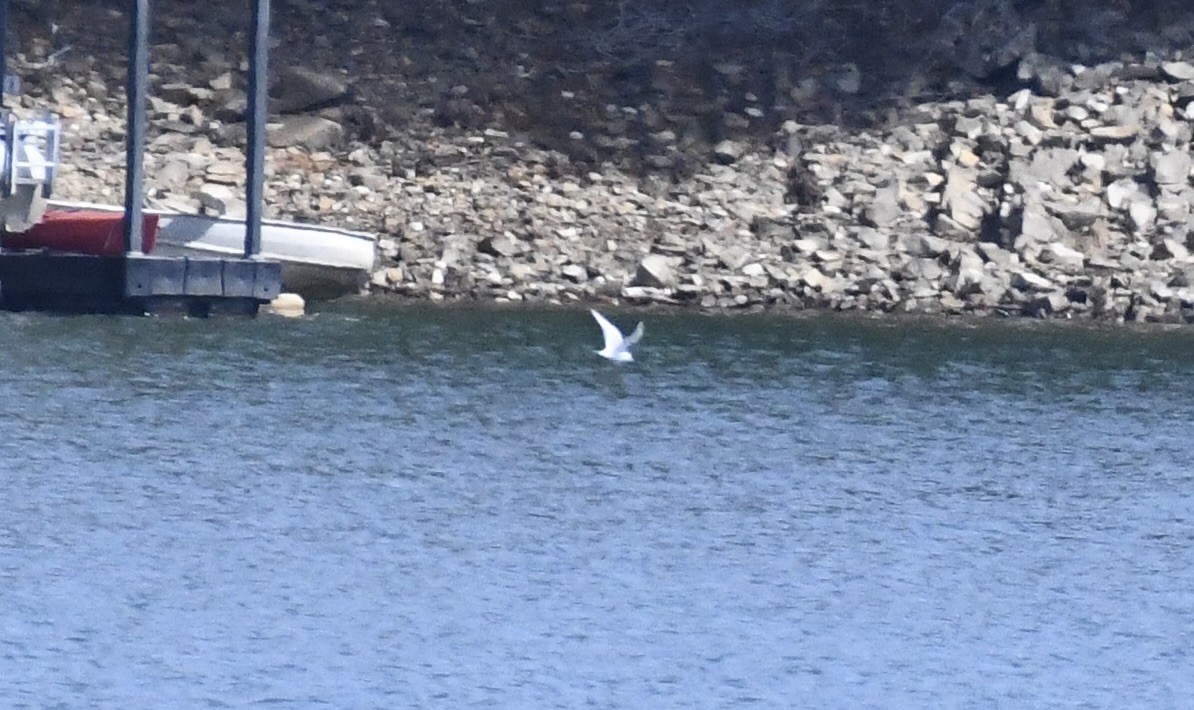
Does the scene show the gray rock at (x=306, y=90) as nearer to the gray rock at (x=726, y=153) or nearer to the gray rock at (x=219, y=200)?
the gray rock at (x=219, y=200)

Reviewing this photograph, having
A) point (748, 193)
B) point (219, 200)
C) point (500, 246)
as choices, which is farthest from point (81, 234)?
point (748, 193)

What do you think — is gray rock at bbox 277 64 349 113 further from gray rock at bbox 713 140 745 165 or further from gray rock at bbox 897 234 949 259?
gray rock at bbox 897 234 949 259

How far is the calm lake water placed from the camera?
16.9m

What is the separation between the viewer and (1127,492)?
23.7 meters

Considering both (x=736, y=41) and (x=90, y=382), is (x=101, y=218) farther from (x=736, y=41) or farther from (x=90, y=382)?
(x=736, y=41)

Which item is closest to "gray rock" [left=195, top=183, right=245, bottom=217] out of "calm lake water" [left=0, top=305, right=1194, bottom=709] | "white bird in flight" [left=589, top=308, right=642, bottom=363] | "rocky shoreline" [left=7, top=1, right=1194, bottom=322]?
"rocky shoreline" [left=7, top=1, right=1194, bottom=322]

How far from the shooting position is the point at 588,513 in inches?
858

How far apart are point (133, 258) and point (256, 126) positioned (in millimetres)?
2212

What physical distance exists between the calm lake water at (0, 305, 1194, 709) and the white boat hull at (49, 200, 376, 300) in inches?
25.8

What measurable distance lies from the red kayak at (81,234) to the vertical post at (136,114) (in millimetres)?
458

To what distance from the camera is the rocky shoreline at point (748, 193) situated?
111 feet

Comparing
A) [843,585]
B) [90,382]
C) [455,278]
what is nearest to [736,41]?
[455,278]

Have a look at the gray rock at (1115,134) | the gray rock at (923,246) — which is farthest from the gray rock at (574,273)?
the gray rock at (1115,134)

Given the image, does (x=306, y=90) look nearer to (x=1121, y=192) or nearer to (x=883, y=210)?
(x=883, y=210)
